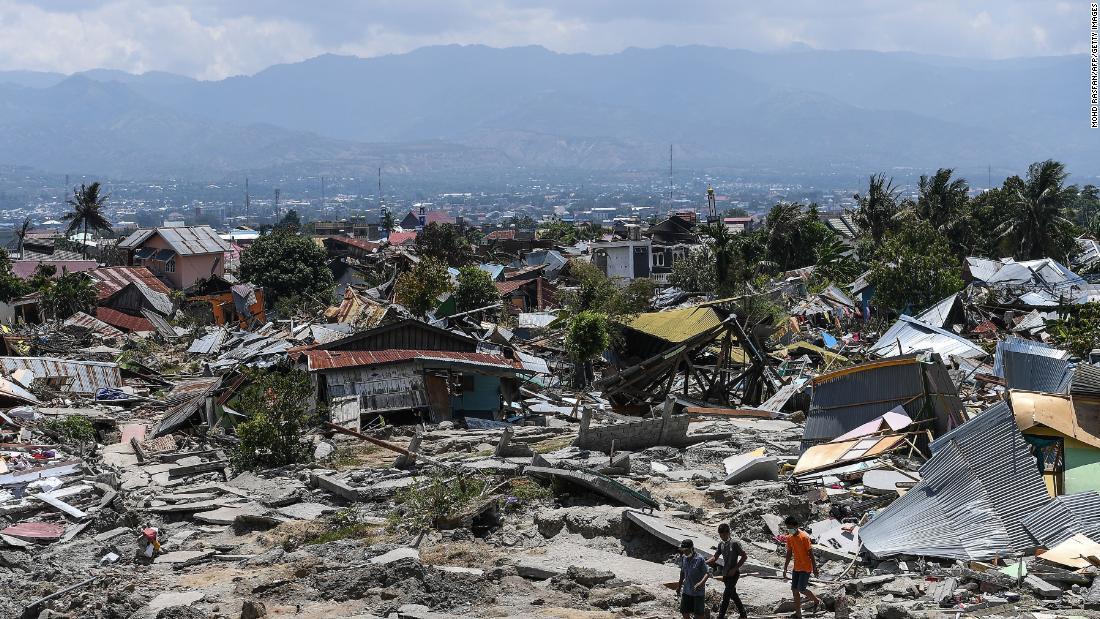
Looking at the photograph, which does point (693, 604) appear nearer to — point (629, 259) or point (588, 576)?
point (588, 576)

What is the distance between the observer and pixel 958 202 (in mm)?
51719

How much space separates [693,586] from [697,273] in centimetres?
3815

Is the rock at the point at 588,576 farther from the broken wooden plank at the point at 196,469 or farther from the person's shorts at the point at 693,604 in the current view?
the broken wooden plank at the point at 196,469

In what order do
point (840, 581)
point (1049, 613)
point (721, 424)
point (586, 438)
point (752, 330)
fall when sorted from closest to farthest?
point (1049, 613), point (840, 581), point (586, 438), point (721, 424), point (752, 330)

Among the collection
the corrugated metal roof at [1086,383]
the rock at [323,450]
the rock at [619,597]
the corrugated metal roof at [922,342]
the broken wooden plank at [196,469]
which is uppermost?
the corrugated metal roof at [1086,383]

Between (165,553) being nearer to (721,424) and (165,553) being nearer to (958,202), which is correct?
(721,424)

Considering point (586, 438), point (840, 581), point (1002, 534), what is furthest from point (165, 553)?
point (1002, 534)

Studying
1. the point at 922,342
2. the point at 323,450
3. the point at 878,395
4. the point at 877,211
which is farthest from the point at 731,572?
the point at 877,211

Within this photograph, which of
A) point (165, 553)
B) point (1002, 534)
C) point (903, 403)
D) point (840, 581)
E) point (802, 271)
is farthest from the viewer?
point (802, 271)

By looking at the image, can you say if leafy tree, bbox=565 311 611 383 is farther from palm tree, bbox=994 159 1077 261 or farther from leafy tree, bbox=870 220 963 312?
palm tree, bbox=994 159 1077 261

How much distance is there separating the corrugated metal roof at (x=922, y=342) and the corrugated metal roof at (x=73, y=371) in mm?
17488

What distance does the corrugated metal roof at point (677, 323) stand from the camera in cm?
2578

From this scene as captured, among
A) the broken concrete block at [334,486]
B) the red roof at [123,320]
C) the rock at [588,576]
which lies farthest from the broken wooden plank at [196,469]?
the red roof at [123,320]

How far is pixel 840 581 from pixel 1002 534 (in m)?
1.76
